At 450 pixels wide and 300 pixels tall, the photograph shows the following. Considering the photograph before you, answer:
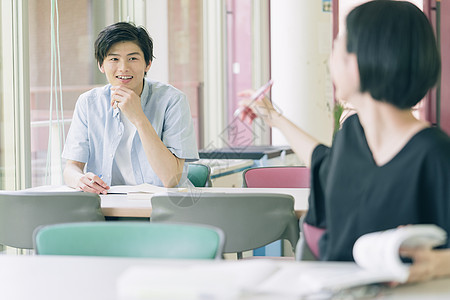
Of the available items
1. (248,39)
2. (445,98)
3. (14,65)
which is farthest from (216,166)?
(445,98)

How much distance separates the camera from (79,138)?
2.85 metres

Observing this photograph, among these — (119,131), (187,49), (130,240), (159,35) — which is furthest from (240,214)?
(187,49)

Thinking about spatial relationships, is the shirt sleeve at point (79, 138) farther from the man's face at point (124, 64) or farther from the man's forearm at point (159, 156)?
the man's forearm at point (159, 156)

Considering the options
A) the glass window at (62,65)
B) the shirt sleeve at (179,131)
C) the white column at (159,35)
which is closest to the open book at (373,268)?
the shirt sleeve at (179,131)

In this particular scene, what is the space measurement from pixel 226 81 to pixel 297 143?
5.30m

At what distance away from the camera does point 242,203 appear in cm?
214

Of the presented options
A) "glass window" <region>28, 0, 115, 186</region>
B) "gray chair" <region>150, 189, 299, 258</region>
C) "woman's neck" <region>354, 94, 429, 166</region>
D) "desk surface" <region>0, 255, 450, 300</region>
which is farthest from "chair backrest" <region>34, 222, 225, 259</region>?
"glass window" <region>28, 0, 115, 186</region>

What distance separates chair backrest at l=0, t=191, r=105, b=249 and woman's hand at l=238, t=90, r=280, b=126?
948mm

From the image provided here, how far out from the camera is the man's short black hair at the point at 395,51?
3.92 ft

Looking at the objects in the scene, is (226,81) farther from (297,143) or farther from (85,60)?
(297,143)

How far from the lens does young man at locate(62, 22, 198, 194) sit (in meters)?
2.77

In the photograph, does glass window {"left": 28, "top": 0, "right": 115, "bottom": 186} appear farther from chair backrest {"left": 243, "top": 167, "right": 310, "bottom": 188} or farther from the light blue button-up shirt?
chair backrest {"left": 243, "top": 167, "right": 310, "bottom": 188}

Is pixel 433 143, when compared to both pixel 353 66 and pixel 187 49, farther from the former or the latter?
pixel 187 49

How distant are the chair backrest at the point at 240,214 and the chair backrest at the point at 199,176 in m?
1.00
